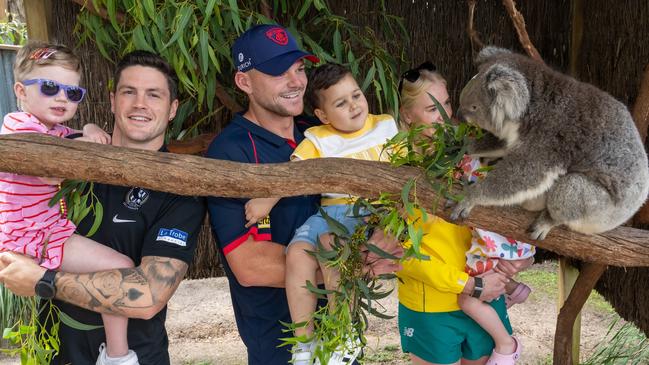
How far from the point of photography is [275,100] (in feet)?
7.98

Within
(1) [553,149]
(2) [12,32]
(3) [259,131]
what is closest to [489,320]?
(1) [553,149]

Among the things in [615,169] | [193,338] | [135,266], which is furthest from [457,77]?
[193,338]

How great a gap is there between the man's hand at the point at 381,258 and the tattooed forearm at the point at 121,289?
727mm

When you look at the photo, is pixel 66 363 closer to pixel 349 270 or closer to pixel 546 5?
pixel 349 270

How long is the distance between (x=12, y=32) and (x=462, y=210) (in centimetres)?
557

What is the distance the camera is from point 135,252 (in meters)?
2.21

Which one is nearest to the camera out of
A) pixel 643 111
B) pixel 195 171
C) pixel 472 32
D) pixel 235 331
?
pixel 195 171

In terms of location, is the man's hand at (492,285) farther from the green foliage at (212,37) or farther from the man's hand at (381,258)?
the green foliage at (212,37)

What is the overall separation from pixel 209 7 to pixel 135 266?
1.24 metres

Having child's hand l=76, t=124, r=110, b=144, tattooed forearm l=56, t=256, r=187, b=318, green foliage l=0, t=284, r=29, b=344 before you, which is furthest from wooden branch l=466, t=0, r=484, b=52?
green foliage l=0, t=284, r=29, b=344

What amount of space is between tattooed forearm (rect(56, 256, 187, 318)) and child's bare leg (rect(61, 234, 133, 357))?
6 centimetres

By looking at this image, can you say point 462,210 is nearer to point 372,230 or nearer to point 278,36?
point 372,230

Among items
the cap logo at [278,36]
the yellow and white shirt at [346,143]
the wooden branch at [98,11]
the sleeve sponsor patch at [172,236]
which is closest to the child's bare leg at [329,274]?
the yellow and white shirt at [346,143]

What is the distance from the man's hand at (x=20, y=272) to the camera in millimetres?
2049
